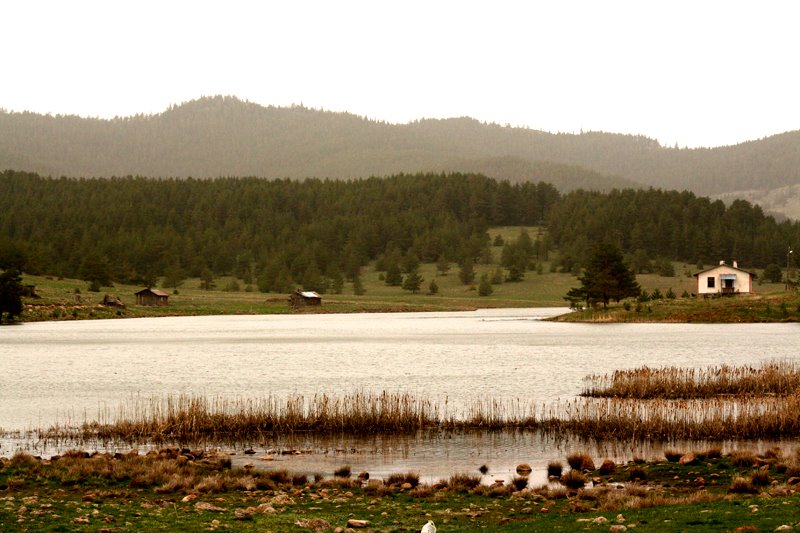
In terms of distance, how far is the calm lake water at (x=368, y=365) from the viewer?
114ft

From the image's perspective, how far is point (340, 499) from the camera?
24.0m

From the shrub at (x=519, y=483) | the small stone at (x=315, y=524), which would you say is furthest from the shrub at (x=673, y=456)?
the small stone at (x=315, y=524)

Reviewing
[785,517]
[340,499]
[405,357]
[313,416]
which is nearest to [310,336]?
[405,357]

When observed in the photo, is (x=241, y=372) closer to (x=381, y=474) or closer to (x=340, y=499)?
(x=381, y=474)

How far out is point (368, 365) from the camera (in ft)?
220

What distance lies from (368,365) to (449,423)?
30.0 meters

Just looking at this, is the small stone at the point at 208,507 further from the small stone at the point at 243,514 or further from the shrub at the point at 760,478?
the shrub at the point at 760,478

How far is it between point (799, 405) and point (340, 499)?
21381 millimetres

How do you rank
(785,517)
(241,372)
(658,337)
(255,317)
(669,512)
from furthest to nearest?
(255,317), (658,337), (241,372), (669,512), (785,517)

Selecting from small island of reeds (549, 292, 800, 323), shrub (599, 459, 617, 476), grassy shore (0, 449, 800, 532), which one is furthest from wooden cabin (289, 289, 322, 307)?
shrub (599, 459, 617, 476)

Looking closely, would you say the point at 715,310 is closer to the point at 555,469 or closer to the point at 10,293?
the point at 555,469

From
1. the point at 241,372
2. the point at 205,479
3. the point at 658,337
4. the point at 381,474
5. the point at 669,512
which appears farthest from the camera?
the point at 658,337

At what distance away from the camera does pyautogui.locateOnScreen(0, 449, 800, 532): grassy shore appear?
19.8 metres

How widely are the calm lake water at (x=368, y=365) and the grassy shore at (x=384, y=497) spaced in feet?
11.2
